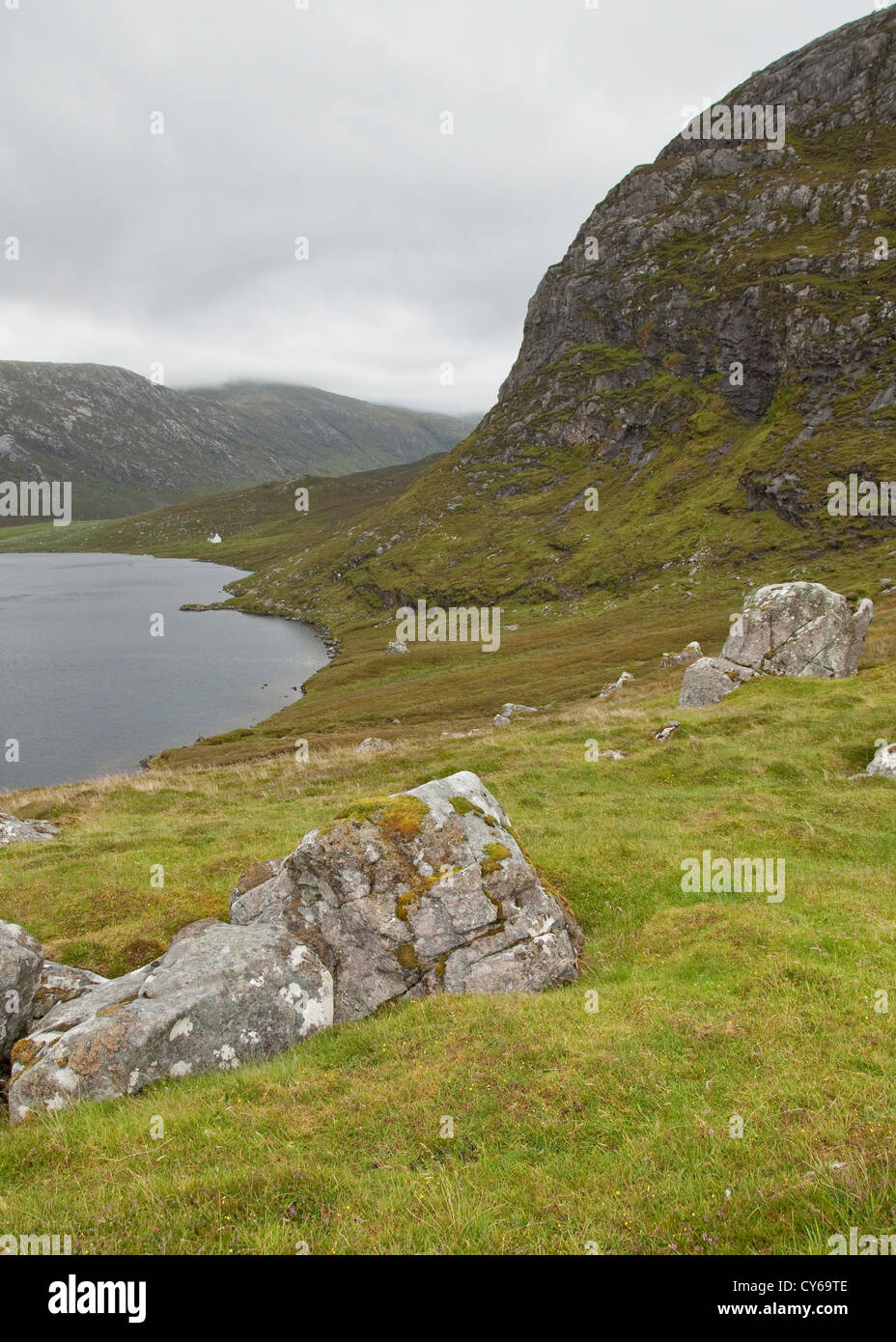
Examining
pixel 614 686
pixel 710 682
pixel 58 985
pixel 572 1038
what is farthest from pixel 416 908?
pixel 614 686

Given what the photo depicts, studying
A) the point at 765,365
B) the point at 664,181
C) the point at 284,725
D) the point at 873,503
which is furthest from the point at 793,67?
the point at 284,725

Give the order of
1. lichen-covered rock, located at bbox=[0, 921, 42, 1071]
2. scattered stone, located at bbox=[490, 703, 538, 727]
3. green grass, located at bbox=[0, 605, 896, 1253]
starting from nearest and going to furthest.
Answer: green grass, located at bbox=[0, 605, 896, 1253]
lichen-covered rock, located at bbox=[0, 921, 42, 1071]
scattered stone, located at bbox=[490, 703, 538, 727]

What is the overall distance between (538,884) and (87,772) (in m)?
64.4

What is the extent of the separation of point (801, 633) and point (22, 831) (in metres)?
49.8

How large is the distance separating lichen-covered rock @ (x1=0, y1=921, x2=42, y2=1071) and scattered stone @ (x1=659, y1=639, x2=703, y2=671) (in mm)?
59879

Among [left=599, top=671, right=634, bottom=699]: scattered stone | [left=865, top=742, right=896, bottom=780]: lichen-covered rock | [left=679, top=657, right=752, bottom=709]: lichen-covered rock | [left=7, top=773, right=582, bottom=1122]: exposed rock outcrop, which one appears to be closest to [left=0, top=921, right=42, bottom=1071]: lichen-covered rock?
[left=7, top=773, right=582, bottom=1122]: exposed rock outcrop

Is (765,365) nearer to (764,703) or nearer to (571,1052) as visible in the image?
(764,703)

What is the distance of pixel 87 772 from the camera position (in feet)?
222

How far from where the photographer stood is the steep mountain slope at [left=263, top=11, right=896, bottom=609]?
412 feet

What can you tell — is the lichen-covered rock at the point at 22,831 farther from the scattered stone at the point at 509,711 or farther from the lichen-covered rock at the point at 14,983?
the scattered stone at the point at 509,711

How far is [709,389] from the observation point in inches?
6275

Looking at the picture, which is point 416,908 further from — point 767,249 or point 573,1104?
point 767,249

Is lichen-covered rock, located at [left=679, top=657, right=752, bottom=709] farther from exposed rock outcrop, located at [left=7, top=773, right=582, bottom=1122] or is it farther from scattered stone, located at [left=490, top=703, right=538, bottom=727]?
exposed rock outcrop, located at [left=7, top=773, right=582, bottom=1122]

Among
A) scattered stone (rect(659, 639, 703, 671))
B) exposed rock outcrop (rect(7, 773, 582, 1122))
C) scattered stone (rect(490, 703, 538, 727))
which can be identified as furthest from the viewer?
scattered stone (rect(659, 639, 703, 671))
